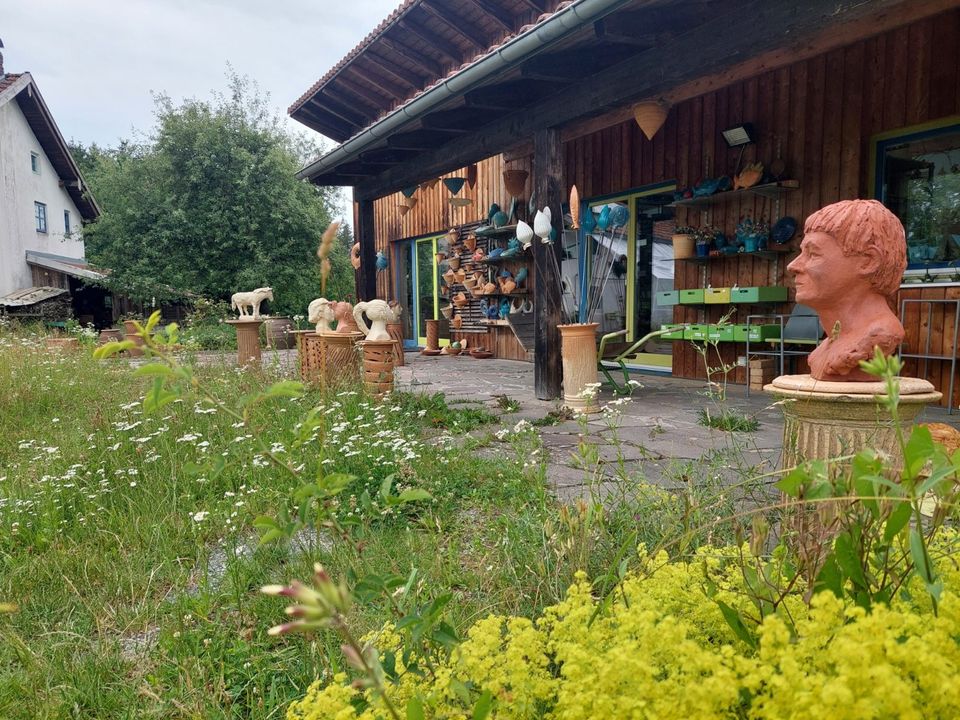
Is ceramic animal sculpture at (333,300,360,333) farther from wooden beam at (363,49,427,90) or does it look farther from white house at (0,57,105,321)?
white house at (0,57,105,321)

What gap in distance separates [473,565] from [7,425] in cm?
376

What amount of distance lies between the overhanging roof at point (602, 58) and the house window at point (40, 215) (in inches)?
755

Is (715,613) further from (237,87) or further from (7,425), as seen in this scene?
(237,87)

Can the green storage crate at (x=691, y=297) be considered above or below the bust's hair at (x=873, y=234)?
below

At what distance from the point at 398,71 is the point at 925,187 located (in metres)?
6.81

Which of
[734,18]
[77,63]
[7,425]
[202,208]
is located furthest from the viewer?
[77,63]

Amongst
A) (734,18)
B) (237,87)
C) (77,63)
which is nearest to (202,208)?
(237,87)

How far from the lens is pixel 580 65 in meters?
4.44

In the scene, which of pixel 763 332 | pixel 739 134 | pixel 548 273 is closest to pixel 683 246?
pixel 739 134

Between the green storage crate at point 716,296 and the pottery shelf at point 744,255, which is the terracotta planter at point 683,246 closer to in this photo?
the pottery shelf at point 744,255

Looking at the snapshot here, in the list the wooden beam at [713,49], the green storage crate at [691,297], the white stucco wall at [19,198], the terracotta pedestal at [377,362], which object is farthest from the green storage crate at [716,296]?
the white stucco wall at [19,198]

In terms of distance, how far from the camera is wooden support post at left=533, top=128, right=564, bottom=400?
492cm

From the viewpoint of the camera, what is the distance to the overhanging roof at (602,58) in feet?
11.0

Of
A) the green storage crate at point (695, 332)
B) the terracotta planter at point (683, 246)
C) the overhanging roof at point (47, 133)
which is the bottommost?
the green storage crate at point (695, 332)
